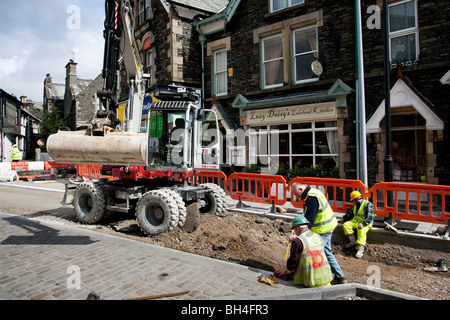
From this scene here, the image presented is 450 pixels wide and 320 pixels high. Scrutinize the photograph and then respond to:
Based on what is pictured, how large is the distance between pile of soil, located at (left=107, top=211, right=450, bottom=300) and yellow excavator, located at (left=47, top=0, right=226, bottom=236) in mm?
453

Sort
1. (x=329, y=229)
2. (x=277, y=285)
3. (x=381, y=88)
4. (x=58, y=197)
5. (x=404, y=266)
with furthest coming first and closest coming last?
(x=58, y=197) < (x=381, y=88) < (x=404, y=266) < (x=329, y=229) < (x=277, y=285)

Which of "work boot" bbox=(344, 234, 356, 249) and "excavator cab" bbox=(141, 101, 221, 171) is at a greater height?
"excavator cab" bbox=(141, 101, 221, 171)

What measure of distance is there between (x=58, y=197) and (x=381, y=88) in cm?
1298

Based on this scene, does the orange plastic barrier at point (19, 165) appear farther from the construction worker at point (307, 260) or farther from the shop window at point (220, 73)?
the construction worker at point (307, 260)

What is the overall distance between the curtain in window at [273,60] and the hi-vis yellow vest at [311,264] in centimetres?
1040

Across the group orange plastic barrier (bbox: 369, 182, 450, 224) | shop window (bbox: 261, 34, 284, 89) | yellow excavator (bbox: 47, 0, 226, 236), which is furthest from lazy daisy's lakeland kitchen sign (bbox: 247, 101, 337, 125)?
yellow excavator (bbox: 47, 0, 226, 236)

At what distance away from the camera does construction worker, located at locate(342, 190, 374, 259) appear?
641 centimetres

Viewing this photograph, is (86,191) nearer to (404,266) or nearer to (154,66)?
(404,266)

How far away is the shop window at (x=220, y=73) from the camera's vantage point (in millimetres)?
15383

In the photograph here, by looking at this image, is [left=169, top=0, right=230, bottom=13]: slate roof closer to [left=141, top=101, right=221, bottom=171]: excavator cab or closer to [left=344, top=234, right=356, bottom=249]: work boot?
[left=141, top=101, right=221, bottom=171]: excavator cab

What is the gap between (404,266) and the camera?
589cm
